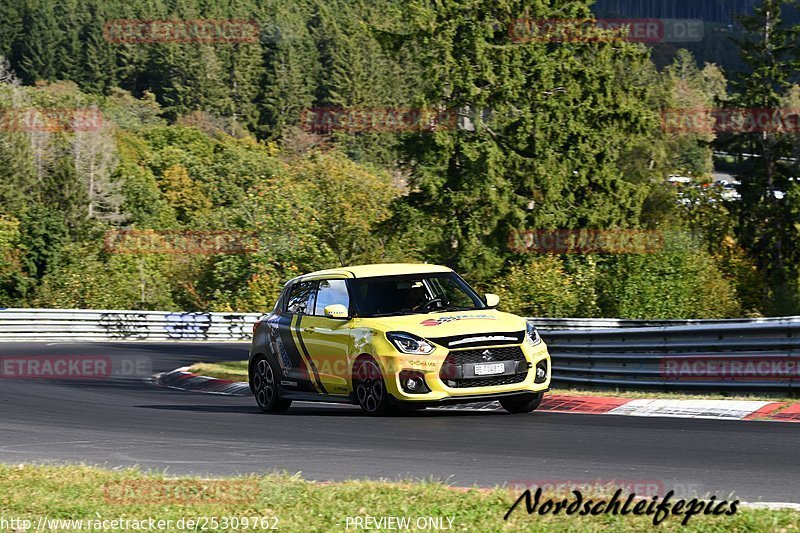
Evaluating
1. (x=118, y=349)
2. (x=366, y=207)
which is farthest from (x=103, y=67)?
(x=118, y=349)

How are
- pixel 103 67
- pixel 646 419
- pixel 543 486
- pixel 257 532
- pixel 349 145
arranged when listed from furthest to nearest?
pixel 103 67, pixel 349 145, pixel 646 419, pixel 543 486, pixel 257 532

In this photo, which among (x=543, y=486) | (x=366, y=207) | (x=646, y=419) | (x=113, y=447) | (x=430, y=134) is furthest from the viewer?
(x=366, y=207)

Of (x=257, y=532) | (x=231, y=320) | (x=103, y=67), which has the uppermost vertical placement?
(x=103, y=67)

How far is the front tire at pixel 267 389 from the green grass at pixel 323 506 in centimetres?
601

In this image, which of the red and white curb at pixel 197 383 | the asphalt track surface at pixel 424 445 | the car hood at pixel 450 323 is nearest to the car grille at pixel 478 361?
the car hood at pixel 450 323

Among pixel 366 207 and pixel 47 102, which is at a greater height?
pixel 47 102

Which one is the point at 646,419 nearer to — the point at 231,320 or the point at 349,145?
the point at 231,320

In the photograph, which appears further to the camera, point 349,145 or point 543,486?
point 349,145

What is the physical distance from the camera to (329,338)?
14.1 m

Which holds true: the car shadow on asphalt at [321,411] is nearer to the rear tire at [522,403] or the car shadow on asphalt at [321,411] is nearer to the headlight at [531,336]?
the rear tire at [522,403]

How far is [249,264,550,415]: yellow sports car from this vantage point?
12.9 metres

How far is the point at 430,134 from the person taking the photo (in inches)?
1879

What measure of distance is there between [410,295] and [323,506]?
256 inches

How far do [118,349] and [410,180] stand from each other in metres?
19.0
